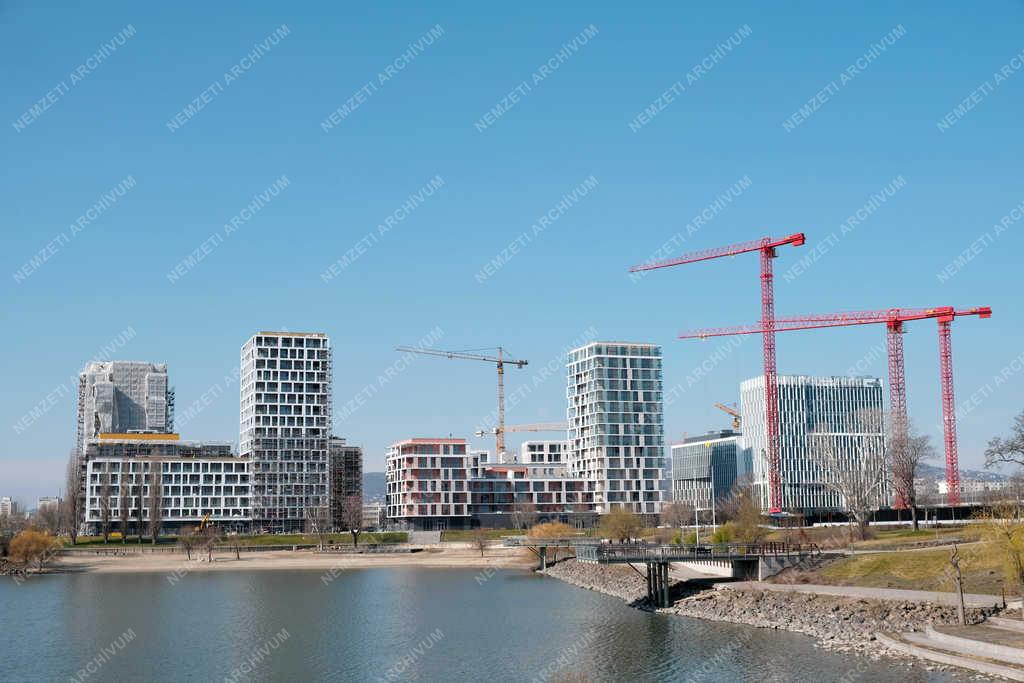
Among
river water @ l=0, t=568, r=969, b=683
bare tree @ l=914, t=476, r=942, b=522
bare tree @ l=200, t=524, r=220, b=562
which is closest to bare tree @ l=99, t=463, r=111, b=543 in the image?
bare tree @ l=200, t=524, r=220, b=562

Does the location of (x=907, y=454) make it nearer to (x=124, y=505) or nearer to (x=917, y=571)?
(x=917, y=571)

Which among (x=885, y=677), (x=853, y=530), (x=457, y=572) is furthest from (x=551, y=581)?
(x=885, y=677)

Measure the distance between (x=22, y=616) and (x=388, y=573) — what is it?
55.6m

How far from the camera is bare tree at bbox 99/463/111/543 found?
17676cm

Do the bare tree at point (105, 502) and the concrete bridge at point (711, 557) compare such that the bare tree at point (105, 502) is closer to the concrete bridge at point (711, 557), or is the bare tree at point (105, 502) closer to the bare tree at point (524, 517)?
the bare tree at point (524, 517)

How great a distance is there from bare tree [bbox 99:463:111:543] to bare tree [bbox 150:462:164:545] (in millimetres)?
7352

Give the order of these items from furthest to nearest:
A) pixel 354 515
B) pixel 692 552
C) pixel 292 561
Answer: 1. pixel 354 515
2. pixel 292 561
3. pixel 692 552

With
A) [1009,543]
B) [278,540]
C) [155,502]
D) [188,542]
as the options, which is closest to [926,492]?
[1009,543]

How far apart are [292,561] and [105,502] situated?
154ft

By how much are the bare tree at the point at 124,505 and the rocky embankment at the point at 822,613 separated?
11987 centimetres

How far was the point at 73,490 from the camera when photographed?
648ft

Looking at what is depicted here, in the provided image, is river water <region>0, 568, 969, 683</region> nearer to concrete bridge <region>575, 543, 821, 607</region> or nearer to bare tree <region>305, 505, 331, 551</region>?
concrete bridge <region>575, 543, 821, 607</region>

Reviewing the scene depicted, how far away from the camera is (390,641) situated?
224ft

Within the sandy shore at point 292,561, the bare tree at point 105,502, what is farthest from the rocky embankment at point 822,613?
the bare tree at point 105,502
